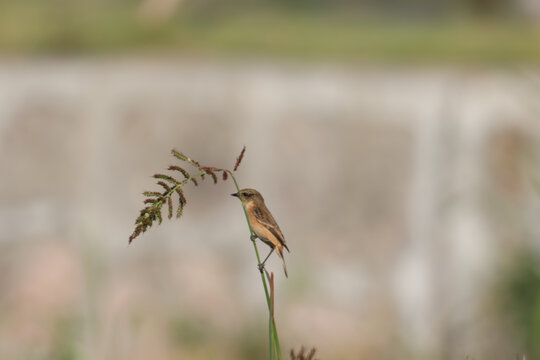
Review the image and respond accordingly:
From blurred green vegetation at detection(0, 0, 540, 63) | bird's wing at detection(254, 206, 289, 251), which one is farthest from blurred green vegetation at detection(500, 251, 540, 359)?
bird's wing at detection(254, 206, 289, 251)

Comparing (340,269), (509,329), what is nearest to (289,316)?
(340,269)

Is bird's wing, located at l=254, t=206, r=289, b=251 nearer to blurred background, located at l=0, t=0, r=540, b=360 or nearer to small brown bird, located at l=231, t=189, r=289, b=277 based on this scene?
small brown bird, located at l=231, t=189, r=289, b=277

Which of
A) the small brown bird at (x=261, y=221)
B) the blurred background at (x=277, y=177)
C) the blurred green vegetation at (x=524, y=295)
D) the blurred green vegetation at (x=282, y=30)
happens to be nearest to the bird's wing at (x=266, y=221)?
the small brown bird at (x=261, y=221)

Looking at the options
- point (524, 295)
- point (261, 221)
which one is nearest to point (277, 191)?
point (524, 295)

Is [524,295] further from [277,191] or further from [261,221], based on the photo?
[261,221]

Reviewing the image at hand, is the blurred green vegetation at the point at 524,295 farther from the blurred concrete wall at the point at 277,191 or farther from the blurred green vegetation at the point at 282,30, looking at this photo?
the blurred green vegetation at the point at 282,30

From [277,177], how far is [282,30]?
0.42 meters

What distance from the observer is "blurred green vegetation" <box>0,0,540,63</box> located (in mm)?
2439

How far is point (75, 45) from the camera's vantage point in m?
2.48

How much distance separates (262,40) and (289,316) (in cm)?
72

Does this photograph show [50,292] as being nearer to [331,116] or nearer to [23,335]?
[23,335]

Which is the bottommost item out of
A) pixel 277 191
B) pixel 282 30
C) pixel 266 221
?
pixel 266 221

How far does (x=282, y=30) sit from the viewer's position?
256 cm

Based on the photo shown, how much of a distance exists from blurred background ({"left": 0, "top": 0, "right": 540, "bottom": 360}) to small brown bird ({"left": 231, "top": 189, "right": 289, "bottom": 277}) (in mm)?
1300
